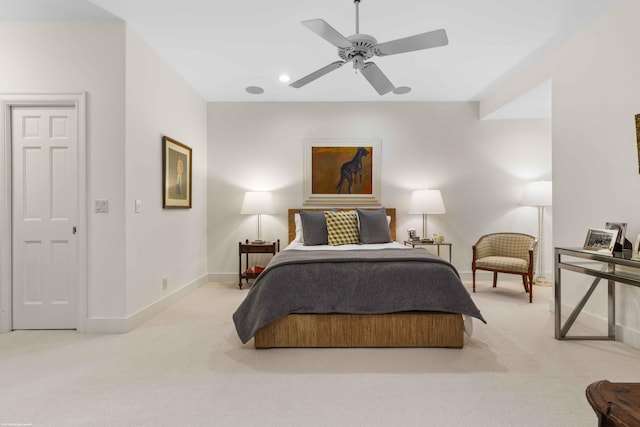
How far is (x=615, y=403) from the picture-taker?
0.84m

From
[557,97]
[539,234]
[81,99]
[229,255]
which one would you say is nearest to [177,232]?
[229,255]

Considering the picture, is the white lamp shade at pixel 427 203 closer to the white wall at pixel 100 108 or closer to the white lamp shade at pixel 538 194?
the white lamp shade at pixel 538 194

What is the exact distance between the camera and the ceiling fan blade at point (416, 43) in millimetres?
2291

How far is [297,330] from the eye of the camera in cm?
265

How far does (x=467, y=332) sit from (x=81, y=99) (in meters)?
3.90

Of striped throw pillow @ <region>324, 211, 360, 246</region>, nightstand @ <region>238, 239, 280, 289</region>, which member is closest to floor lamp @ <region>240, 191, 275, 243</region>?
nightstand @ <region>238, 239, 280, 289</region>

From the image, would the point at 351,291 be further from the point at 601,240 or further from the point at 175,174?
the point at 175,174

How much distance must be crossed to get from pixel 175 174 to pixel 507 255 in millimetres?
4524

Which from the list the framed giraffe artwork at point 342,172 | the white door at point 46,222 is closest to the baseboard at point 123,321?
the white door at point 46,222

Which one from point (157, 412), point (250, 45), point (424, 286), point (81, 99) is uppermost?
point (250, 45)

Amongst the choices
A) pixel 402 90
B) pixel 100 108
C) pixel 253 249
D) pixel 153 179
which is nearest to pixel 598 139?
pixel 402 90

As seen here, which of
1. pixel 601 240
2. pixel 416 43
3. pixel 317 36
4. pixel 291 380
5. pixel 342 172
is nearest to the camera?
pixel 291 380

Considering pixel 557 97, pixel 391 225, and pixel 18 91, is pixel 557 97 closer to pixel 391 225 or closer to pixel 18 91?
pixel 391 225

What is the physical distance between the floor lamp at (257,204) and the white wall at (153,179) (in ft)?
2.37
